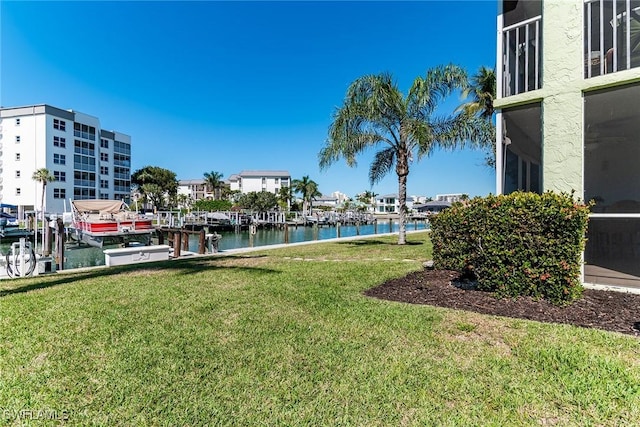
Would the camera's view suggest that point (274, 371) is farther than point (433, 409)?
Yes

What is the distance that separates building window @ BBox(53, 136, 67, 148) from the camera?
46844 millimetres

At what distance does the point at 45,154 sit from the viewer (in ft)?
148

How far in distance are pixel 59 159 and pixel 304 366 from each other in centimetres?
5946

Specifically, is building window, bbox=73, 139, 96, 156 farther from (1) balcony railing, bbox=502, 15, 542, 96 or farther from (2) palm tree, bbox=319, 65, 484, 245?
(1) balcony railing, bbox=502, 15, 542, 96

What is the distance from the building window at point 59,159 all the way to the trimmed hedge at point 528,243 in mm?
58824

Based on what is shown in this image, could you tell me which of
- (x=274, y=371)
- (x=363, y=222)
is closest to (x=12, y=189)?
(x=363, y=222)

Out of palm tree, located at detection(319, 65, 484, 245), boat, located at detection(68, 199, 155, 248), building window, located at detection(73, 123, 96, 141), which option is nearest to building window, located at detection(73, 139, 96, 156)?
building window, located at detection(73, 123, 96, 141)

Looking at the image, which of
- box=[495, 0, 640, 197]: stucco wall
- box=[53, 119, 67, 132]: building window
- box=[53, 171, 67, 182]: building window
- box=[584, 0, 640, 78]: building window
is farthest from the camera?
box=[53, 171, 67, 182]: building window

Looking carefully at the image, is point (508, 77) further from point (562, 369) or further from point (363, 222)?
point (363, 222)

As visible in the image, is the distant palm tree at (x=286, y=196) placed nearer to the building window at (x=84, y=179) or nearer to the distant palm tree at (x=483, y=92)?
the building window at (x=84, y=179)

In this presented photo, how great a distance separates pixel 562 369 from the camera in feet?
9.27

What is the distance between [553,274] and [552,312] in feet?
1.72

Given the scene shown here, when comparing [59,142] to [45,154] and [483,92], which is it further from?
[483,92]

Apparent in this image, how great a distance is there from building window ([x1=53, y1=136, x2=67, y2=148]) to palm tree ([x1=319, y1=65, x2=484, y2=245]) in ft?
169
